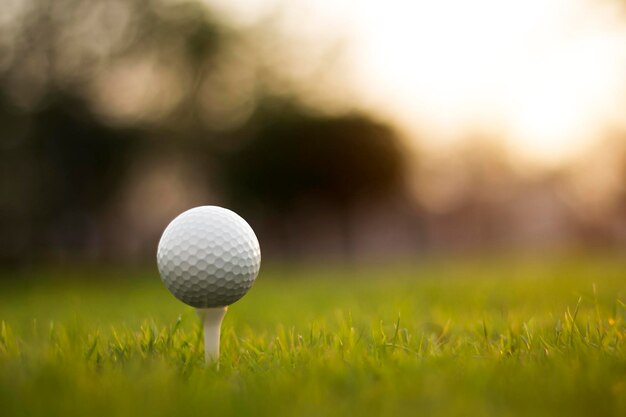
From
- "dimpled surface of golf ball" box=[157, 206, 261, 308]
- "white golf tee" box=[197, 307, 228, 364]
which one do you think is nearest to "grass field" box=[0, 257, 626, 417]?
"white golf tee" box=[197, 307, 228, 364]

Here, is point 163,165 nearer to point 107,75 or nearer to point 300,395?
point 107,75

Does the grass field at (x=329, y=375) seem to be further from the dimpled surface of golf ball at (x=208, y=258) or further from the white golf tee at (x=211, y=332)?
the dimpled surface of golf ball at (x=208, y=258)

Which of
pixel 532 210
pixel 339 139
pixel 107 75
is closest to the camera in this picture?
pixel 107 75

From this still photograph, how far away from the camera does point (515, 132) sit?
22.7 meters

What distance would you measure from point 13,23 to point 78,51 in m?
1.83

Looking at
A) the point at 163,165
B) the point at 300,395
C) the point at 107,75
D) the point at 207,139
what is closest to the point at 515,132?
the point at 207,139

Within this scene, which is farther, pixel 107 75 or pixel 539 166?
pixel 539 166

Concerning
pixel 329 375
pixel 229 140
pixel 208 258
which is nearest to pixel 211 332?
pixel 208 258

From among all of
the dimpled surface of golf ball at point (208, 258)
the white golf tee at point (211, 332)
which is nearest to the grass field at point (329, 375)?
the white golf tee at point (211, 332)

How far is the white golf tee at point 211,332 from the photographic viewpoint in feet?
7.93

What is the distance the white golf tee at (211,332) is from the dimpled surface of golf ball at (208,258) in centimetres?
3

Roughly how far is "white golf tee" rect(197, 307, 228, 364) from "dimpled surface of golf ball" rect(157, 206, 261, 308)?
34 mm

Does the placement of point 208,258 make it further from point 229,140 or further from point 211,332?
point 229,140

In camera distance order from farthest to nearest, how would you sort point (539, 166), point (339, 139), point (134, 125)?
point (539, 166), point (339, 139), point (134, 125)
